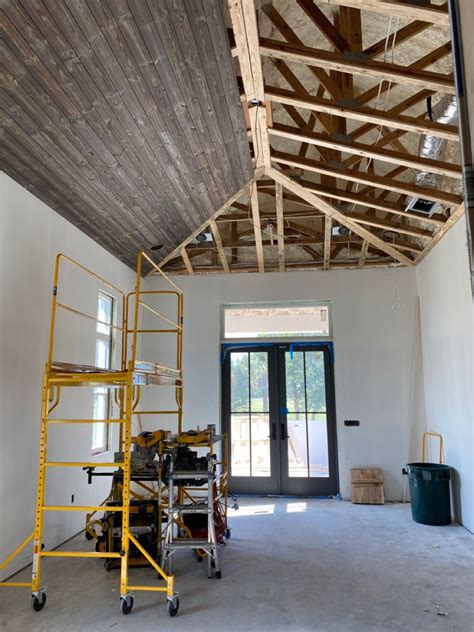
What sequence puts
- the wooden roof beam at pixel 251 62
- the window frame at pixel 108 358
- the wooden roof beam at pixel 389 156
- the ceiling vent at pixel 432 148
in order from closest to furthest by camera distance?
the wooden roof beam at pixel 251 62
the ceiling vent at pixel 432 148
the wooden roof beam at pixel 389 156
the window frame at pixel 108 358

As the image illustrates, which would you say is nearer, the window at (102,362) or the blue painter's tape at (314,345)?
the window at (102,362)

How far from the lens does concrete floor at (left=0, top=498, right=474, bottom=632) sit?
10.5ft

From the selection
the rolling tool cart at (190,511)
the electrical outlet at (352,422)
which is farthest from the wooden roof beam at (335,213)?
the rolling tool cart at (190,511)

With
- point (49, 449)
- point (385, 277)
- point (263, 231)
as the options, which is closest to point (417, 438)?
point (385, 277)

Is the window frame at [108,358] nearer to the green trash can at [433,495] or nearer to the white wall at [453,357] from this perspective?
the green trash can at [433,495]

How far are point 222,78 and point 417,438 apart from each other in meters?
5.84

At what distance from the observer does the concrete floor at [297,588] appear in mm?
3199

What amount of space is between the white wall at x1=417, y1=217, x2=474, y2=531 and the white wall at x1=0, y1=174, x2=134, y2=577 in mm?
4573

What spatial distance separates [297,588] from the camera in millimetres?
3746

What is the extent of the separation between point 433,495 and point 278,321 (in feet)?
11.5

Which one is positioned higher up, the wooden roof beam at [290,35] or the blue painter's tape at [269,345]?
the wooden roof beam at [290,35]

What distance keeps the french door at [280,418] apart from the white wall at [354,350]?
0.22 meters

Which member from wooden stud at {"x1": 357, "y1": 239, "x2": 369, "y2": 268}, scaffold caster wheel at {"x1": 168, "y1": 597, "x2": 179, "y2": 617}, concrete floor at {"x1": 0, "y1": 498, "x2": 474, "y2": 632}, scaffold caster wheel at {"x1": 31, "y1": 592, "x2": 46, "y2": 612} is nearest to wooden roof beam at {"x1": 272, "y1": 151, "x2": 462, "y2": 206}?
wooden stud at {"x1": 357, "y1": 239, "x2": 369, "y2": 268}

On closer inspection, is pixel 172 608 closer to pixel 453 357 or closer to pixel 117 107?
pixel 117 107
